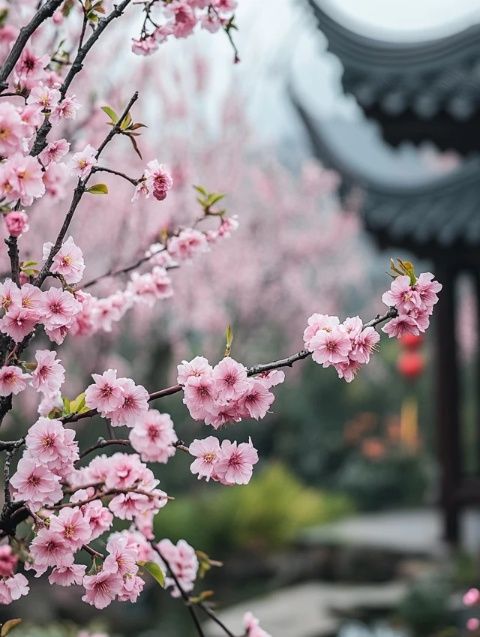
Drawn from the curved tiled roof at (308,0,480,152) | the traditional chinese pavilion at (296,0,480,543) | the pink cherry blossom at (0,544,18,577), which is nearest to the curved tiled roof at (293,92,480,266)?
the traditional chinese pavilion at (296,0,480,543)

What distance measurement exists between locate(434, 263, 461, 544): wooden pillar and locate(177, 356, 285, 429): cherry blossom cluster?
18.5 ft

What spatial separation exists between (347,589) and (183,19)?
21.1 feet

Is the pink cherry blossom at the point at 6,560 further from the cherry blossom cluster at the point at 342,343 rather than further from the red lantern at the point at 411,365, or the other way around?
the red lantern at the point at 411,365

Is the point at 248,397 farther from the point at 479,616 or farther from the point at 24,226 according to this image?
the point at 479,616

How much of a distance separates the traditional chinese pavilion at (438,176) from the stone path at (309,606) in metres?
0.81

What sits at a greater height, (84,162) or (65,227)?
(84,162)

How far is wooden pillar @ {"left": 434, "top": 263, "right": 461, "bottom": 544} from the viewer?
22.1 ft

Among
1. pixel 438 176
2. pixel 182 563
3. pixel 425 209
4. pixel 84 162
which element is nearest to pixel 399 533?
pixel 425 209

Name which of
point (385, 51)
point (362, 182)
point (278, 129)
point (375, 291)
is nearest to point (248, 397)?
point (385, 51)

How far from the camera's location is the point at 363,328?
1.38 m

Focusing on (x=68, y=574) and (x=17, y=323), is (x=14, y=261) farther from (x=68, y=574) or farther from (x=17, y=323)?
(x=68, y=574)

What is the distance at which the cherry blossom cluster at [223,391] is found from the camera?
134cm

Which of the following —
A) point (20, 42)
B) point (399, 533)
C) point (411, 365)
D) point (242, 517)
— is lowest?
point (20, 42)

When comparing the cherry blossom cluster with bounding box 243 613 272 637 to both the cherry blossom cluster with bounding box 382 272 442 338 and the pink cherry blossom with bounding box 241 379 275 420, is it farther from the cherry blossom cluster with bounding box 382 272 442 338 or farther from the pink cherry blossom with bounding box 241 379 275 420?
the cherry blossom cluster with bounding box 382 272 442 338
